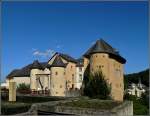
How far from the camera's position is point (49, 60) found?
4075 cm

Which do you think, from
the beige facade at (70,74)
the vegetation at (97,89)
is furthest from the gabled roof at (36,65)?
the vegetation at (97,89)

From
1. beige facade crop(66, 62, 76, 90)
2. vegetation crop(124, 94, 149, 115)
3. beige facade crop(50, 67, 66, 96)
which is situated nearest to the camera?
vegetation crop(124, 94, 149, 115)

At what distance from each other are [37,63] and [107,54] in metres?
13.3

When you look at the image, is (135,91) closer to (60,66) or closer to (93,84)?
(60,66)

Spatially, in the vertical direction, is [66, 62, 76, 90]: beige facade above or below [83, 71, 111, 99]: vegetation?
above

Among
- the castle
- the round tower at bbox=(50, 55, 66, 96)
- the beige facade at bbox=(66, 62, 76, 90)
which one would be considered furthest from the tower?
the beige facade at bbox=(66, 62, 76, 90)

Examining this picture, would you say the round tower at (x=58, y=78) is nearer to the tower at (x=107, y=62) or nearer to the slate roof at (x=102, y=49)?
the tower at (x=107, y=62)

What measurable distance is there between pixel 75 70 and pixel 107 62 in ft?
35.5

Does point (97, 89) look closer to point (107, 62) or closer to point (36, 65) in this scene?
point (107, 62)

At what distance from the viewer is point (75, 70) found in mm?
41062

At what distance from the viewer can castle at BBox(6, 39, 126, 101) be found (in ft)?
101

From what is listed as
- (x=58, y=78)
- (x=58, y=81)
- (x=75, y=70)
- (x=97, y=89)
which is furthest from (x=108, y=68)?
(x=75, y=70)

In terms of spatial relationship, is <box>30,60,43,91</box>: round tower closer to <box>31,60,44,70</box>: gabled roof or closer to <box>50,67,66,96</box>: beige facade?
<box>31,60,44,70</box>: gabled roof

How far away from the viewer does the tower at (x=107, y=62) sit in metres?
30.4
